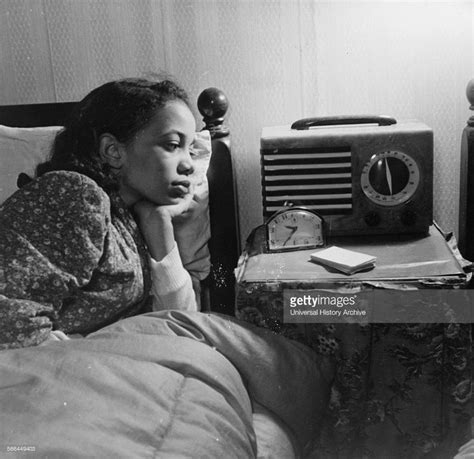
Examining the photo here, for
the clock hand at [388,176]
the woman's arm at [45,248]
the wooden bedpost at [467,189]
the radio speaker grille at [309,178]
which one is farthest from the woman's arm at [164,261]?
the wooden bedpost at [467,189]

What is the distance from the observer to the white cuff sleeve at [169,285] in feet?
4.28

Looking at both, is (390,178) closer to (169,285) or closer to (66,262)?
(169,285)

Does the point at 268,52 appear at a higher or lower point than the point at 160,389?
higher

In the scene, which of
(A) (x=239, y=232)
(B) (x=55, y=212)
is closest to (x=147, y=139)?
(B) (x=55, y=212)

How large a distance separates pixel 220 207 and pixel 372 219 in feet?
1.10

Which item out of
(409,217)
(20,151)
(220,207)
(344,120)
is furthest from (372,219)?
(20,151)

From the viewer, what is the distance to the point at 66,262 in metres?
1.19

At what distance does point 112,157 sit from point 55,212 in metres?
0.18

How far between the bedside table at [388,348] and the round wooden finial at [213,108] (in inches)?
12.7

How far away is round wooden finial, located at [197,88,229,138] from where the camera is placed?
141 cm

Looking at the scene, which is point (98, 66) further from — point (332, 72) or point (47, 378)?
point (47, 378)

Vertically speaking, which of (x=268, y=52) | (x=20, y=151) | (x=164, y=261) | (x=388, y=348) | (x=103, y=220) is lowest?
(x=388, y=348)

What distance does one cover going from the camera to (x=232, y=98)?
4.95 feet

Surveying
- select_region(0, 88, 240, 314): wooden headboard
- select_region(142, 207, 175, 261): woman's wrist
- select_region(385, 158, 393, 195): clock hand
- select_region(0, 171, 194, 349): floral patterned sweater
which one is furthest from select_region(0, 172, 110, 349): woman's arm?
select_region(385, 158, 393, 195): clock hand
